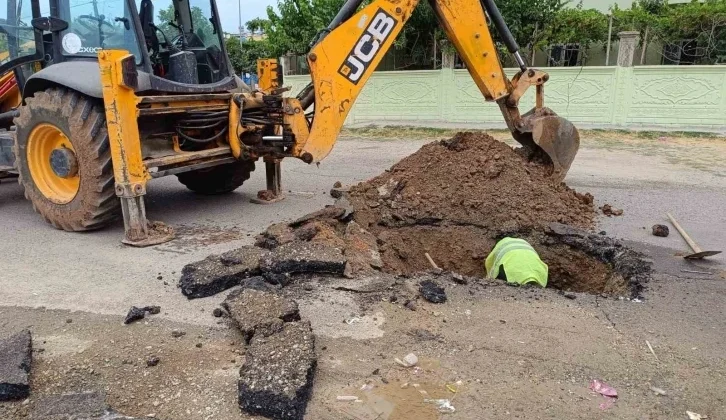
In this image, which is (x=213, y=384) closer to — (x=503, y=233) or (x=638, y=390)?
(x=638, y=390)

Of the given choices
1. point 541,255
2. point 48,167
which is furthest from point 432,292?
point 48,167

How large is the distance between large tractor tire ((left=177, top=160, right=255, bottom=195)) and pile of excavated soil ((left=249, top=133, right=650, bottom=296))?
1.56 m

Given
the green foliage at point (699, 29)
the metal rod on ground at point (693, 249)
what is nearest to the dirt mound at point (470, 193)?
the metal rod on ground at point (693, 249)

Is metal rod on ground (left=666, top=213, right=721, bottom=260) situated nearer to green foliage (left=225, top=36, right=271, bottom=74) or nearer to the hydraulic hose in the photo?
the hydraulic hose

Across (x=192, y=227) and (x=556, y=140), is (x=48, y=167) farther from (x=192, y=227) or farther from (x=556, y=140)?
(x=556, y=140)

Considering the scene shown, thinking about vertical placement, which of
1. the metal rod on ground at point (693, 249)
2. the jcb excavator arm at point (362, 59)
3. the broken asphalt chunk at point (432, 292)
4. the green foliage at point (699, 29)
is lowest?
the metal rod on ground at point (693, 249)

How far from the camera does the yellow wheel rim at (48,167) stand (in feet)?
19.8

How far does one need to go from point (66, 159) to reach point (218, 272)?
257 cm

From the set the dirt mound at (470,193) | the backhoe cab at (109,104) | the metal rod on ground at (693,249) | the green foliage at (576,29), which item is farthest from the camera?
the green foliage at (576,29)

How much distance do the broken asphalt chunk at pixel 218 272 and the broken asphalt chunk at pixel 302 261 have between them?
0.12 m

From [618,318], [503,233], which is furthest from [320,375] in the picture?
[503,233]

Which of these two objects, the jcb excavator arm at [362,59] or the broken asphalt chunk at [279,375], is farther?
the jcb excavator arm at [362,59]

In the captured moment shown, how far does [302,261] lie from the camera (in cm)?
449

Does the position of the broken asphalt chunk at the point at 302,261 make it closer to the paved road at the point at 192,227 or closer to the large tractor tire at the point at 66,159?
the paved road at the point at 192,227
